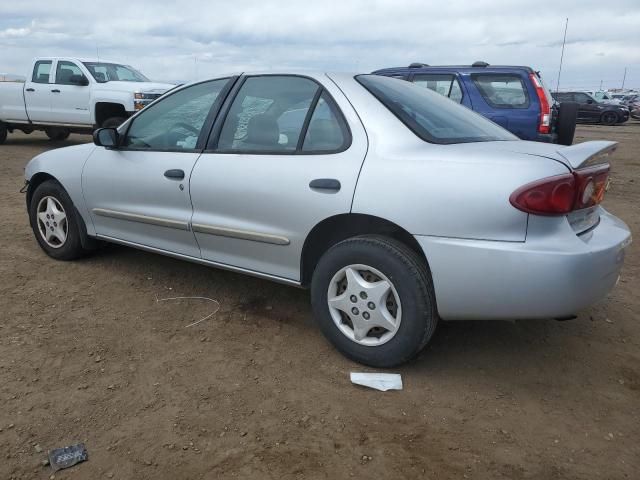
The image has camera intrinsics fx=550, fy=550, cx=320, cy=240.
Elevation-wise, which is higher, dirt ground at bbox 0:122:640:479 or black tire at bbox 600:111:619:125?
black tire at bbox 600:111:619:125

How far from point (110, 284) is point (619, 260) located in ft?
11.0

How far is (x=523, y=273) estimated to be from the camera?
2436 mm

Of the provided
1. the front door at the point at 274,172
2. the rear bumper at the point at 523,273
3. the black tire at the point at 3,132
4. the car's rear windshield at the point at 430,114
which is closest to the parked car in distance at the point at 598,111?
the black tire at the point at 3,132

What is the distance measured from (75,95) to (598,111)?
21.9m

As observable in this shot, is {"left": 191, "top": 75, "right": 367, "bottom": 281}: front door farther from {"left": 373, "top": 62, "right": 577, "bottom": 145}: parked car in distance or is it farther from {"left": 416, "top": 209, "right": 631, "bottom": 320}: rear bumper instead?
{"left": 373, "top": 62, "right": 577, "bottom": 145}: parked car in distance

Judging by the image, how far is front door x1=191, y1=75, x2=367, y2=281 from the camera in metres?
2.91

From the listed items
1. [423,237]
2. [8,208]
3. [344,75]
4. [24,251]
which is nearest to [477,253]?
[423,237]

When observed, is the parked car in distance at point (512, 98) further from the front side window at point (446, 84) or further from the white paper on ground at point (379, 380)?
the white paper on ground at point (379, 380)

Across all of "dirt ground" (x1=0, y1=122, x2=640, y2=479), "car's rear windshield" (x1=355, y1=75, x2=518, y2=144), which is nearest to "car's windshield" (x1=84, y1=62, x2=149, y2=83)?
"dirt ground" (x1=0, y1=122, x2=640, y2=479)

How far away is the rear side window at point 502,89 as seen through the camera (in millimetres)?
7551

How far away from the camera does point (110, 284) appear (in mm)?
4121

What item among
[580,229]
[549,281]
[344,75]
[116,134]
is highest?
[344,75]

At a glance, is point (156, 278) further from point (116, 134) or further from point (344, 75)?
point (344, 75)

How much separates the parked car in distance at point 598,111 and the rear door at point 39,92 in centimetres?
2071
